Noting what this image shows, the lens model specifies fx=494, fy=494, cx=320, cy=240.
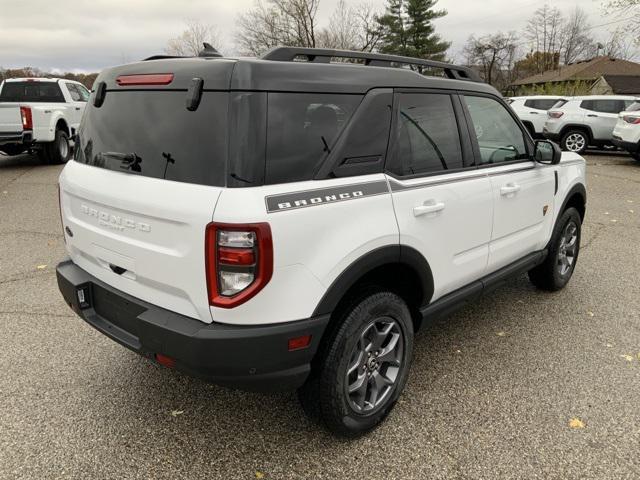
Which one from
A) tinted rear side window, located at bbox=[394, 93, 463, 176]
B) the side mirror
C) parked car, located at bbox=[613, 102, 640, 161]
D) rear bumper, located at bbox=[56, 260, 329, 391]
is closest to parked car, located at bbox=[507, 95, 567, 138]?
parked car, located at bbox=[613, 102, 640, 161]

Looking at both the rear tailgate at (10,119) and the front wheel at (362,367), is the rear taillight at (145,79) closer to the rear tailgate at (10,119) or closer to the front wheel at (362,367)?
the front wheel at (362,367)

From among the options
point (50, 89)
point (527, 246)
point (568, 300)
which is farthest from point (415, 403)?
point (50, 89)

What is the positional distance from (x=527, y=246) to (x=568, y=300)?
1.01 metres

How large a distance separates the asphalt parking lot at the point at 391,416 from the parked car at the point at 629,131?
10.1 meters

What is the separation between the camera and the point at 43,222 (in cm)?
700

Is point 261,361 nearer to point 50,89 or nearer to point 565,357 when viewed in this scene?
point 565,357

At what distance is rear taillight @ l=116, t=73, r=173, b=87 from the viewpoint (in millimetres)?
2271

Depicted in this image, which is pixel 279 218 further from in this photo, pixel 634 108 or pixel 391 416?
pixel 634 108

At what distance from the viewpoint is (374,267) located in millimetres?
2363

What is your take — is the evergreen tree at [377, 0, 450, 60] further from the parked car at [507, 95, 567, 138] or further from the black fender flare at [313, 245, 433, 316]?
the black fender flare at [313, 245, 433, 316]

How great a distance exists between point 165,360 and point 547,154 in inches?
123

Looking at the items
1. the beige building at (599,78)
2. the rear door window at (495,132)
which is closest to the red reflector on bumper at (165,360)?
the rear door window at (495,132)

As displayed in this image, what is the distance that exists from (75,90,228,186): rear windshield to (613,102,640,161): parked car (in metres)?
13.2

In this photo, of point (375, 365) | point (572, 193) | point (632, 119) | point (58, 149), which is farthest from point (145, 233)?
point (632, 119)
